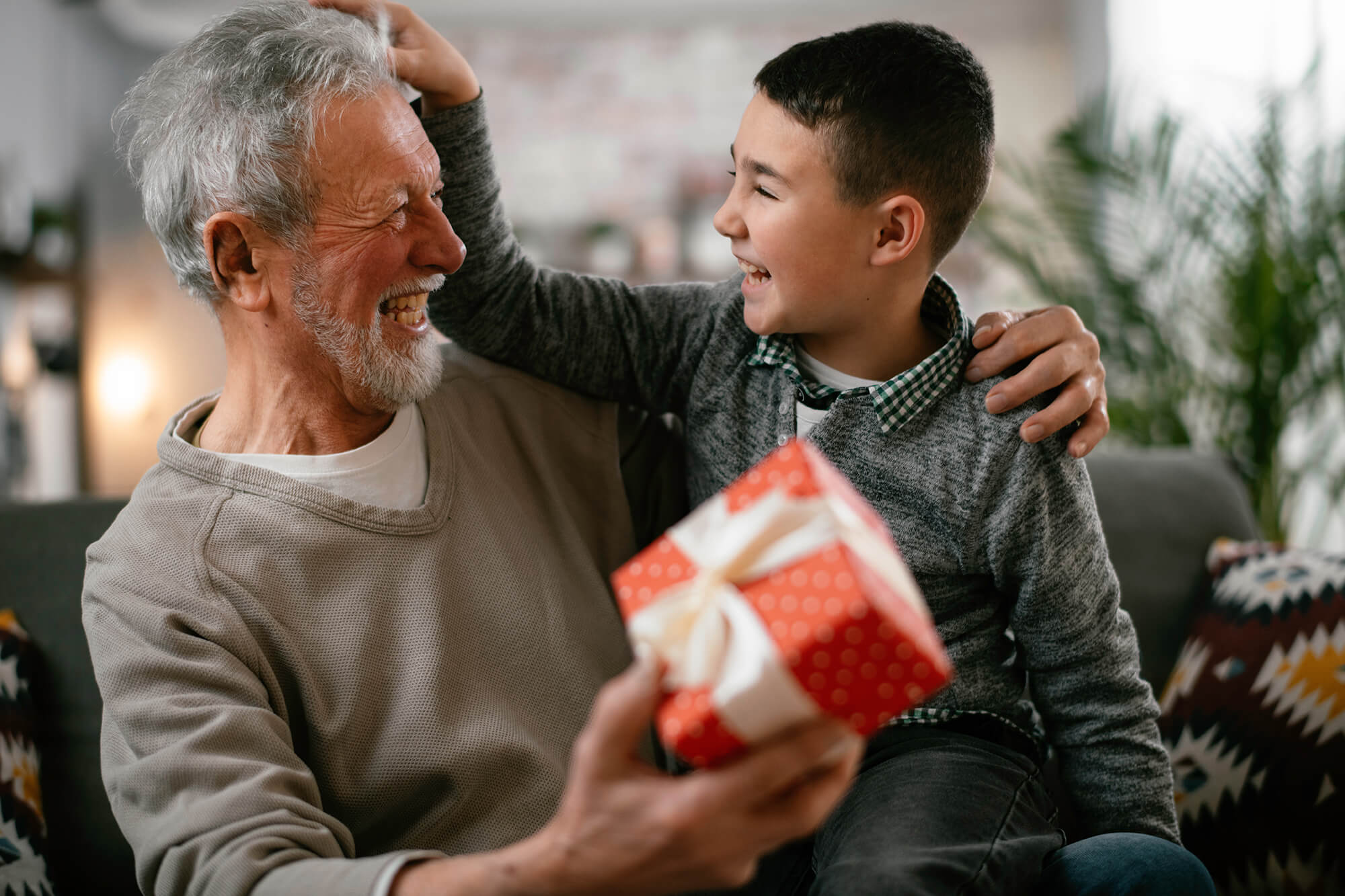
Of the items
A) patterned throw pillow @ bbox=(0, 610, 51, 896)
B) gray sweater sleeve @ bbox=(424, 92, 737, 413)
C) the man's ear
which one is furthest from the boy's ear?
patterned throw pillow @ bbox=(0, 610, 51, 896)

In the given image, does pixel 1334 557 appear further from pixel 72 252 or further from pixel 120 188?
pixel 120 188

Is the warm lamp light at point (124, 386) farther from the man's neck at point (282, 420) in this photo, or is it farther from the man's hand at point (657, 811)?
the man's hand at point (657, 811)

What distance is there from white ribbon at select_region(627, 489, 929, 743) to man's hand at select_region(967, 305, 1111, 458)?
1.63ft

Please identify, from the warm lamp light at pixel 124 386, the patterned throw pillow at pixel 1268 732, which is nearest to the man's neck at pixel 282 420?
the patterned throw pillow at pixel 1268 732

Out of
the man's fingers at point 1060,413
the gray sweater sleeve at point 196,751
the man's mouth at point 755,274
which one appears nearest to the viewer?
the gray sweater sleeve at point 196,751

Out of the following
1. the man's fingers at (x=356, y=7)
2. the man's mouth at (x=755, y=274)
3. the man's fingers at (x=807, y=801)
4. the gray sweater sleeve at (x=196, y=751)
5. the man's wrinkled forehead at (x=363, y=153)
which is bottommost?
the gray sweater sleeve at (x=196, y=751)

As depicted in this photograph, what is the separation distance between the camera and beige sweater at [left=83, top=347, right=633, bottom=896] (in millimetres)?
916

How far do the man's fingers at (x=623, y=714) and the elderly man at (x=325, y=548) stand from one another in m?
0.17

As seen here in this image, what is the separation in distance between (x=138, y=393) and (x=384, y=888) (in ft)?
17.3

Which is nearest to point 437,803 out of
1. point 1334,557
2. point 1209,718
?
point 1209,718

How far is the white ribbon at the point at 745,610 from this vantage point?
25.3 inches

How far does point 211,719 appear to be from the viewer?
94cm

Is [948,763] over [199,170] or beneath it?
beneath

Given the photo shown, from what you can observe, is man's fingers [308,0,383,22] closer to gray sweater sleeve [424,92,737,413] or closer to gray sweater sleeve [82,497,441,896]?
gray sweater sleeve [424,92,737,413]
